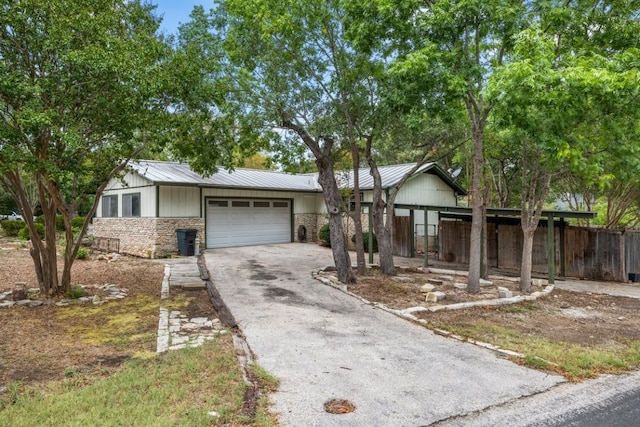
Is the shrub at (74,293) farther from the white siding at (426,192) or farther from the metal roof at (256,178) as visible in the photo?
the white siding at (426,192)

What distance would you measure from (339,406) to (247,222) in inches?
562

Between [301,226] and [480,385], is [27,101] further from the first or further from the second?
[301,226]

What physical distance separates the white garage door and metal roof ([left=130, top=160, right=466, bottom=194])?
33.2 inches

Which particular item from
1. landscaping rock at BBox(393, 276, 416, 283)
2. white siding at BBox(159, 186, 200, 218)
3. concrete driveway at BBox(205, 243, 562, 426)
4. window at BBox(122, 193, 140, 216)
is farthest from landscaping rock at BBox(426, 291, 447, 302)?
window at BBox(122, 193, 140, 216)

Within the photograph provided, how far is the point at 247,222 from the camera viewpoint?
17375mm

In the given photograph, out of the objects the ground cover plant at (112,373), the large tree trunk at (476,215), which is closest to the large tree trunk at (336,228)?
the large tree trunk at (476,215)

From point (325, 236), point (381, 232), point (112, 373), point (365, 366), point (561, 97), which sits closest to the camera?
point (112, 373)

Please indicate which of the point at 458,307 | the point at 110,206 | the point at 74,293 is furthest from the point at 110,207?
the point at 458,307

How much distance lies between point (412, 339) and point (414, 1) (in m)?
5.99

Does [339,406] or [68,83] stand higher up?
[68,83]

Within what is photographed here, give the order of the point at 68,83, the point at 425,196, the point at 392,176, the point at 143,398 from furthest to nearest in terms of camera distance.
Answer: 1. the point at 425,196
2. the point at 392,176
3. the point at 68,83
4. the point at 143,398

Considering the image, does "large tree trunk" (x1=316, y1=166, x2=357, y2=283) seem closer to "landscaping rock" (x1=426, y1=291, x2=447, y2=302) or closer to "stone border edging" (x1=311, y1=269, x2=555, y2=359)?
"stone border edging" (x1=311, y1=269, x2=555, y2=359)

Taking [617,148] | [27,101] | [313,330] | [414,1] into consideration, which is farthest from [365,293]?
[27,101]

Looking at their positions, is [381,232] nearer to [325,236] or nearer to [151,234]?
[325,236]
